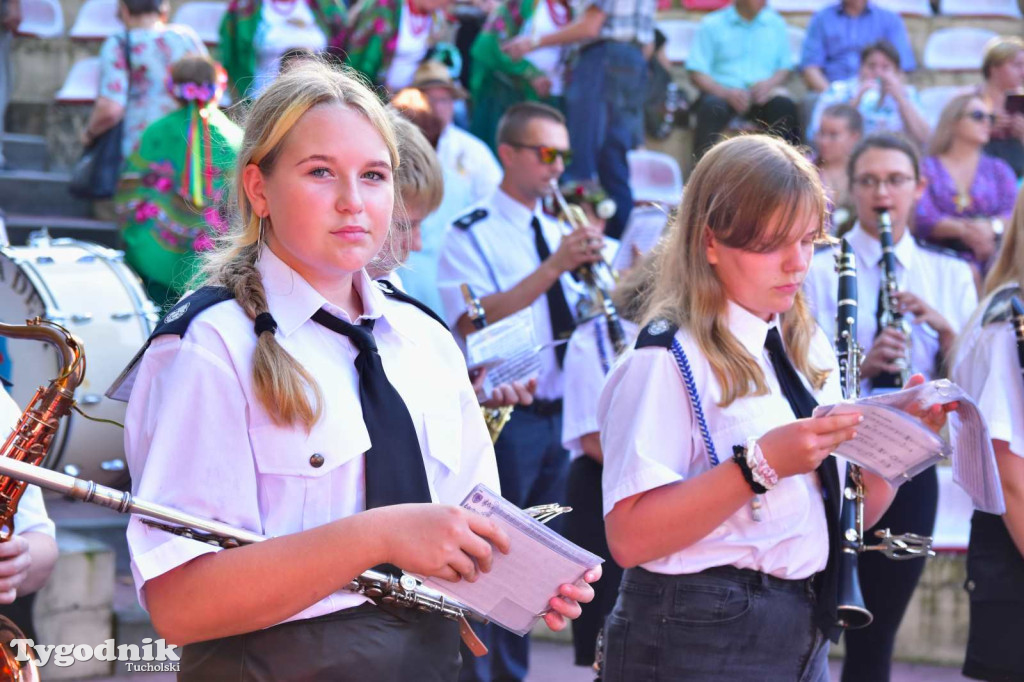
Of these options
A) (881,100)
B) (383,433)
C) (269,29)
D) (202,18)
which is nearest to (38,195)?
(269,29)

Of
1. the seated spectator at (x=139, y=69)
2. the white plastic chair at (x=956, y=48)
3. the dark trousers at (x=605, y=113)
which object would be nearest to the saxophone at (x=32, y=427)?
the seated spectator at (x=139, y=69)

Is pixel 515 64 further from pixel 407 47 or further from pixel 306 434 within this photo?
pixel 306 434

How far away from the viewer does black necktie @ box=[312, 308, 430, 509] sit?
6.57 ft

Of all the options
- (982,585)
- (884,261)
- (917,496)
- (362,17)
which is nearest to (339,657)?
(982,585)

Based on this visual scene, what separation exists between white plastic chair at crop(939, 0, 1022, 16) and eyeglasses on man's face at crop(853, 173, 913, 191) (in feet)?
25.7

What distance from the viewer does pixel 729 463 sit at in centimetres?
248

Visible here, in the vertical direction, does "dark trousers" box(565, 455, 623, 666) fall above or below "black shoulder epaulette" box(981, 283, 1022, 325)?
below

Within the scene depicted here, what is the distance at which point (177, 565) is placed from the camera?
1.84 metres

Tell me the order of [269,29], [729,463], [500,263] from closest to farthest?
[729,463]
[500,263]
[269,29]

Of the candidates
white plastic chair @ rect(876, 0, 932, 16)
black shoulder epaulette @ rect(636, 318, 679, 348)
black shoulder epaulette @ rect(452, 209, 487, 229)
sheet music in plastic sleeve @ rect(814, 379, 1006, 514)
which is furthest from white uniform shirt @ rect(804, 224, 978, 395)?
white plastic chair @ rect(876, 0, 932, 16)

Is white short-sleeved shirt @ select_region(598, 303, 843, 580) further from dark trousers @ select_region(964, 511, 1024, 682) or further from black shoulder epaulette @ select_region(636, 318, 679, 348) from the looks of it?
dark trousers @ select_region(964, 511, 1024, 682)

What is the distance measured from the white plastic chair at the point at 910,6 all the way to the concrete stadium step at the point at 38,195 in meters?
7.32

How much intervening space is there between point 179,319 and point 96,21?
9646mm

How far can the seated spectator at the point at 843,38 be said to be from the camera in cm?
949
